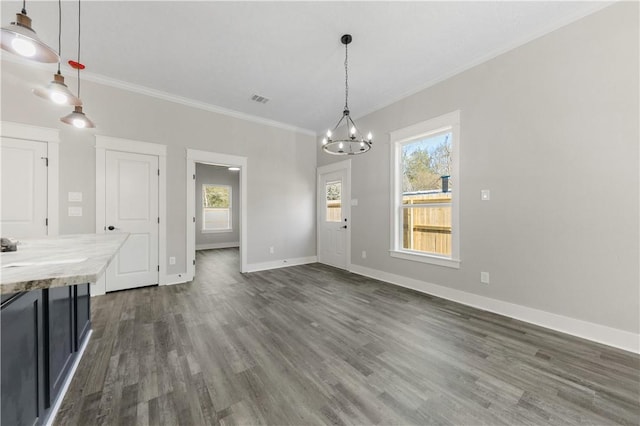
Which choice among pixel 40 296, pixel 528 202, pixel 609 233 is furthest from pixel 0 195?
pixel 609 233

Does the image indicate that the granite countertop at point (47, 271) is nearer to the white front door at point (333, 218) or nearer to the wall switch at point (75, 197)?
the wall switch at point (75, 197)

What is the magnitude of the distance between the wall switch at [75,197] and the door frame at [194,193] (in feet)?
4.55

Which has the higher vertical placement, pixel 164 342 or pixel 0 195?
pixel 0 195

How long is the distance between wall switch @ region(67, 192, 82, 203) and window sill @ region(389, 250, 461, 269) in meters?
4.80

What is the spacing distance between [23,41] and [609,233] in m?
4.68

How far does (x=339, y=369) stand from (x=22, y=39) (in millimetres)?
2949

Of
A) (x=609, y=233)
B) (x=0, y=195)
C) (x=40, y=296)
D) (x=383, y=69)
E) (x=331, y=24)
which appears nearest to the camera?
(x=40, y=296)

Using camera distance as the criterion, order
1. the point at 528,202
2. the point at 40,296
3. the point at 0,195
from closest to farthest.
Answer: the point at 40,296 → the point at 528,202 → the point at 0,195

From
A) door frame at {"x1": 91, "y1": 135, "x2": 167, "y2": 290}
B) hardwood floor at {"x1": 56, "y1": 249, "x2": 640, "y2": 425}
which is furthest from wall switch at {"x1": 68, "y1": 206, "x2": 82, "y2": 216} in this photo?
hardwood floor at {"x1": 56, "y1": 249, "x2": 640, "y2": 425}

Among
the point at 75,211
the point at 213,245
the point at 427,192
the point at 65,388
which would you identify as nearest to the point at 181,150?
the point at 75,211

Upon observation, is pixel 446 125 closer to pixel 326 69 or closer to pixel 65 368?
pixel 326 69

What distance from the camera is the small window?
554 cm

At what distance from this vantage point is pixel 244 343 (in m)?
2.31

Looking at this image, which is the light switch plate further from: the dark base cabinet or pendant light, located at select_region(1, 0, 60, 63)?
pendant light, located at select_region(1, 0, 60, 63)
